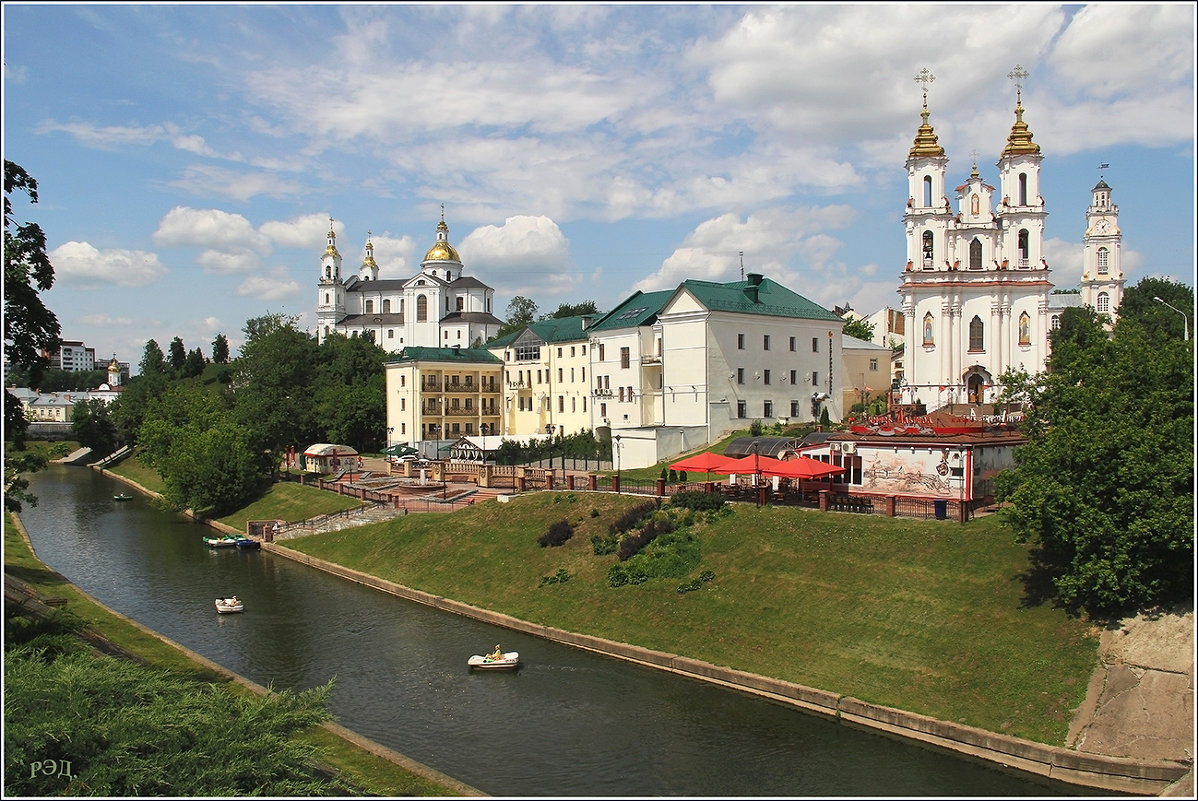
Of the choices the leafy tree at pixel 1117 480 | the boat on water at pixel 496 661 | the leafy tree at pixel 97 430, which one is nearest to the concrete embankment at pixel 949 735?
the boat on water at pixel 496 661

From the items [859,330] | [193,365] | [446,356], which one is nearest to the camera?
[446,356]

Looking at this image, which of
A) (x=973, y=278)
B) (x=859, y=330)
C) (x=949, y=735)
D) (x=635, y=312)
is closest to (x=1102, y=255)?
(x=859, y=330)

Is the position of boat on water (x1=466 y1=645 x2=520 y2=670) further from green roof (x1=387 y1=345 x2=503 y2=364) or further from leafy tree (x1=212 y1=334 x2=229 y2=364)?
leafy tree (x1=212 y1=334 x2=229 y2=364)

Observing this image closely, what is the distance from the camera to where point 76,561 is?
168 feet

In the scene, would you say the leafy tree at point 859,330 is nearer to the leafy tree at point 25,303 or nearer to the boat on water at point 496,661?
the boat on water at point 496,661

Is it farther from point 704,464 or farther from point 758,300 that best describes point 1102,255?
point 704,464

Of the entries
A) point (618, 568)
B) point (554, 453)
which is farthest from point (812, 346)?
point (618, 568)

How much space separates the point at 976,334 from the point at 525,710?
49793 millimetres

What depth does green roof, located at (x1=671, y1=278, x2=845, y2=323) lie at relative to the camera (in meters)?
62.9

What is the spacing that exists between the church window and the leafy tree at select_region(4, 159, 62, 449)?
5770 centimetres

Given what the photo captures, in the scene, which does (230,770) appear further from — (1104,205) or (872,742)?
(1104,205)

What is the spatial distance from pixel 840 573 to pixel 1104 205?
298 ft

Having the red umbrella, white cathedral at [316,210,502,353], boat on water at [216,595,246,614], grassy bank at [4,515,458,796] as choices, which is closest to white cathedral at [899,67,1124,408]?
the red umbrella

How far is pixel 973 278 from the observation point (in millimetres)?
65438
